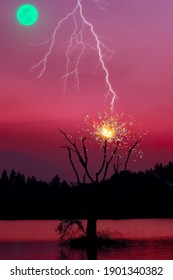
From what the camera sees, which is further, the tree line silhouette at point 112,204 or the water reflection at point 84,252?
the tree line silhouette at point 112,204

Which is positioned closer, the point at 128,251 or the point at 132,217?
the point at 128,251

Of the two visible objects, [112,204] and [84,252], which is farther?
[112,204]

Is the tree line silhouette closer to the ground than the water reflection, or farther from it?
farther from it

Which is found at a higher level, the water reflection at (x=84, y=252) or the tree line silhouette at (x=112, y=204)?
the tree line silhouette at (x=112, y=204)

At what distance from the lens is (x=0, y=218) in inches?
3337

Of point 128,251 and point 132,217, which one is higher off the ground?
point 132,217

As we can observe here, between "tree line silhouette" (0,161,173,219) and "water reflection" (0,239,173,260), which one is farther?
"tree line silhouette" (0,161,173,219)

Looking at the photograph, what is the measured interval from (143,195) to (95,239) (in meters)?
60.5

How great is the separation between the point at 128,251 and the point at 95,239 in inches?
99.4
